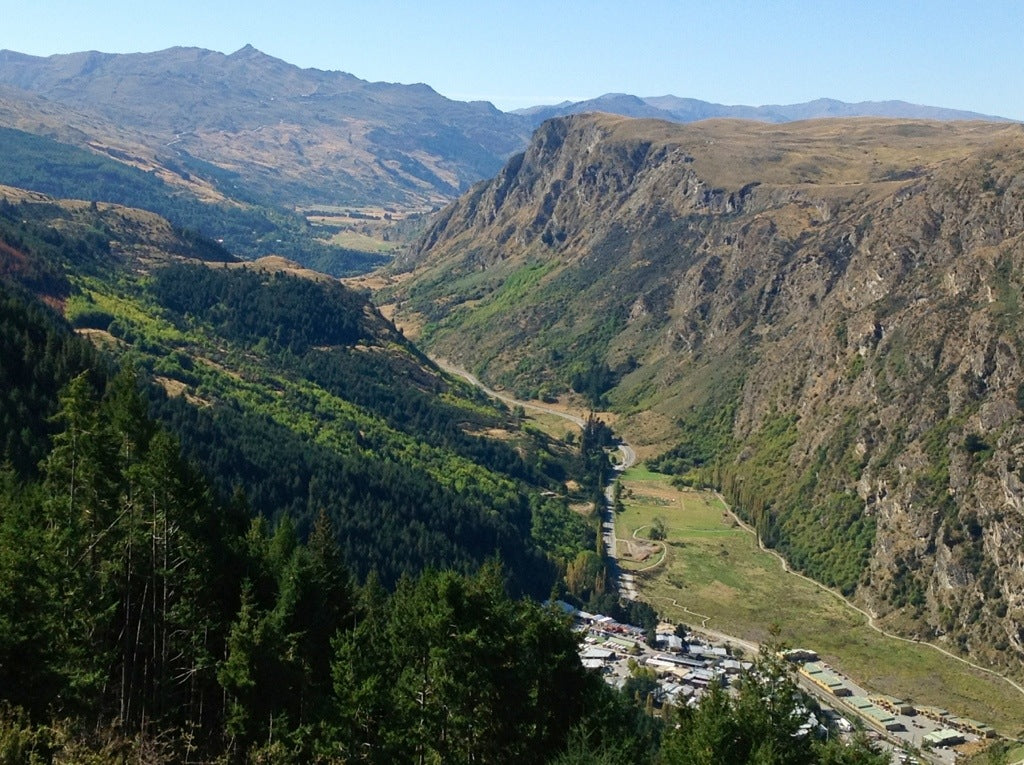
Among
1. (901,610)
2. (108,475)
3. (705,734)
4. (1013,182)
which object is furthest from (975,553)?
(108,475)

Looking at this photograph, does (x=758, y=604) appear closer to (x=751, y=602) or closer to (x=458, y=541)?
(x=751, y=602)

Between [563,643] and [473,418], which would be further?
[473,418]

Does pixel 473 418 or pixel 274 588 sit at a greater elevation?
pixel 274 588

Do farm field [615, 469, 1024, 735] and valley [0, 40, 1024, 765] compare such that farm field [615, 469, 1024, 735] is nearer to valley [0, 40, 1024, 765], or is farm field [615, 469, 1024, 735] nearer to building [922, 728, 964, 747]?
valley [0, 40, 1024, 765]

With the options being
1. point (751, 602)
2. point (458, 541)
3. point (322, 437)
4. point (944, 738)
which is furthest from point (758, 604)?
point (322, 437)

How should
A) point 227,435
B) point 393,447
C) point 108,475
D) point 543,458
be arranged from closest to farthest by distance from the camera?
point 108,475
point 227,435
point 393,447
point 543,458

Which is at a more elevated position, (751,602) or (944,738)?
(944,738)

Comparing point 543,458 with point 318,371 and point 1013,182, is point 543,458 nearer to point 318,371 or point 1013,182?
point 318,371

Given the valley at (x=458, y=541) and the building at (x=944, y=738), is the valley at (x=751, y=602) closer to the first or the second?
the valley at (x=458, y=541)

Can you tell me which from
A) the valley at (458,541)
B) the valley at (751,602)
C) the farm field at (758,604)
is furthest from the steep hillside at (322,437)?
the farm field at (758,604)

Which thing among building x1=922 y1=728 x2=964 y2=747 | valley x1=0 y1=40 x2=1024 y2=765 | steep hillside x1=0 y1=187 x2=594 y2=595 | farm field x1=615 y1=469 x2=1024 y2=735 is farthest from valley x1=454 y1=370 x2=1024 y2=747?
steep hillside x1=0 y1=187 x2=594 y2=595
